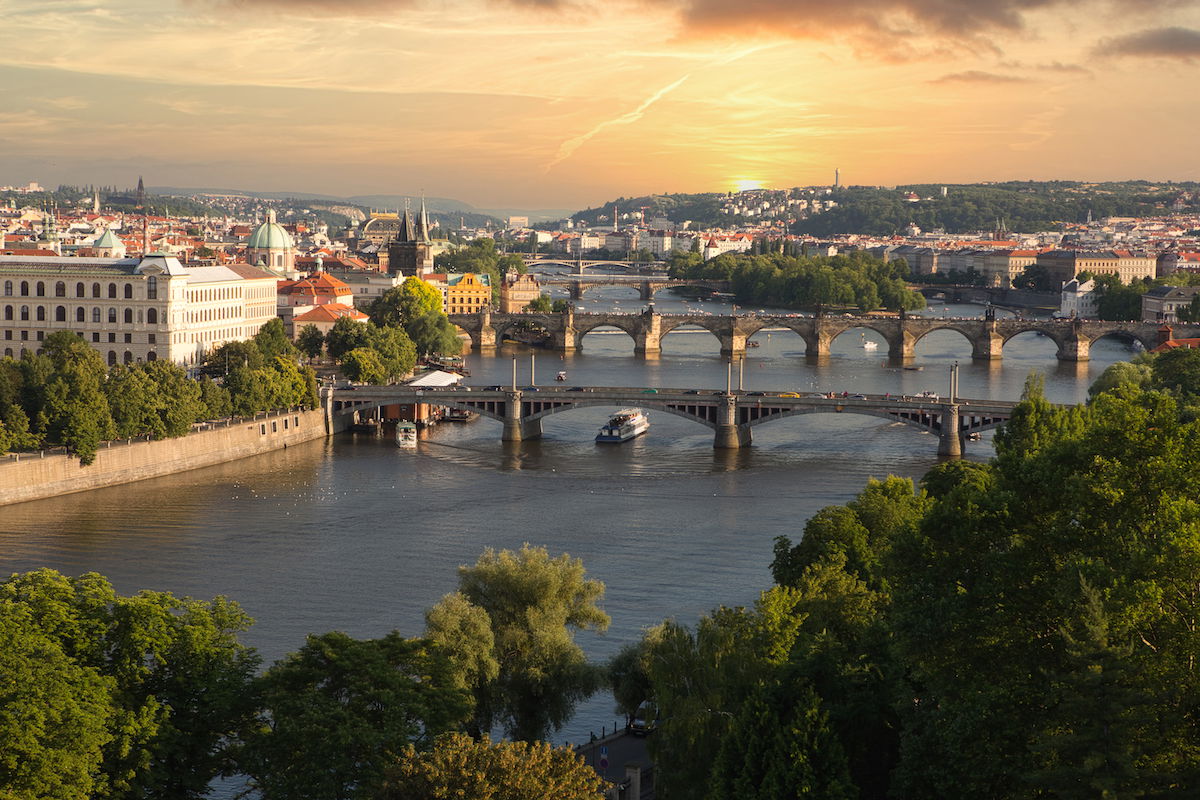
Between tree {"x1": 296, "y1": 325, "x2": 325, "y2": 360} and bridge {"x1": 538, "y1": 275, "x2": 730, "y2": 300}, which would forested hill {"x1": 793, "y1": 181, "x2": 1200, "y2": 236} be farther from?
tree {"x1": 296, "y1": 325, "x2": 325, "y2": 360}

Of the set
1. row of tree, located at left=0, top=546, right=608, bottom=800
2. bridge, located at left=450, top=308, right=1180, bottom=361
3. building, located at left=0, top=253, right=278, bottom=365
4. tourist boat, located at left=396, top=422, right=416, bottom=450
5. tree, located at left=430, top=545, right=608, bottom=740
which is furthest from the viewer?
bridge, located at left=450, top=308, right=1180, bottom=361

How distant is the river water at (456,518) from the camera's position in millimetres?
22641

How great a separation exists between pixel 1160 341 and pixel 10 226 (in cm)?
7326

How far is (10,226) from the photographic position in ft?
352

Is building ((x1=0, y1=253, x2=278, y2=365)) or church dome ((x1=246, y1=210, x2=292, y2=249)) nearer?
building ((x1=0, y1=253, x2=278, y2=365))

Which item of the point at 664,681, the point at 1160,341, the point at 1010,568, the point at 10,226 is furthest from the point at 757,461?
the point at 10,226

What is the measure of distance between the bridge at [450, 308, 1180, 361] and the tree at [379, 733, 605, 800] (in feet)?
159

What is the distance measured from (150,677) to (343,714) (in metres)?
1.89

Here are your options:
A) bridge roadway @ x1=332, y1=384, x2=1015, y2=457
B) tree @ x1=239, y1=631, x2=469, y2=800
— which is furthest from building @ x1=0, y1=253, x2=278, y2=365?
tree @ x1=239, y1=631, x2=469, y2=800

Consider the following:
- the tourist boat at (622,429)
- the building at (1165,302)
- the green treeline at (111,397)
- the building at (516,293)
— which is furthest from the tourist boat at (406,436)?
the building at (516,293)

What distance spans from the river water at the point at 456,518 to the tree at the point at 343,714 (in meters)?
3.33

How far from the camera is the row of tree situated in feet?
38.7

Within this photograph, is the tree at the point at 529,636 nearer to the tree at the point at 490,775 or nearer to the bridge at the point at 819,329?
the tree at the point at 490,775

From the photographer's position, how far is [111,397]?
32.2 metres
